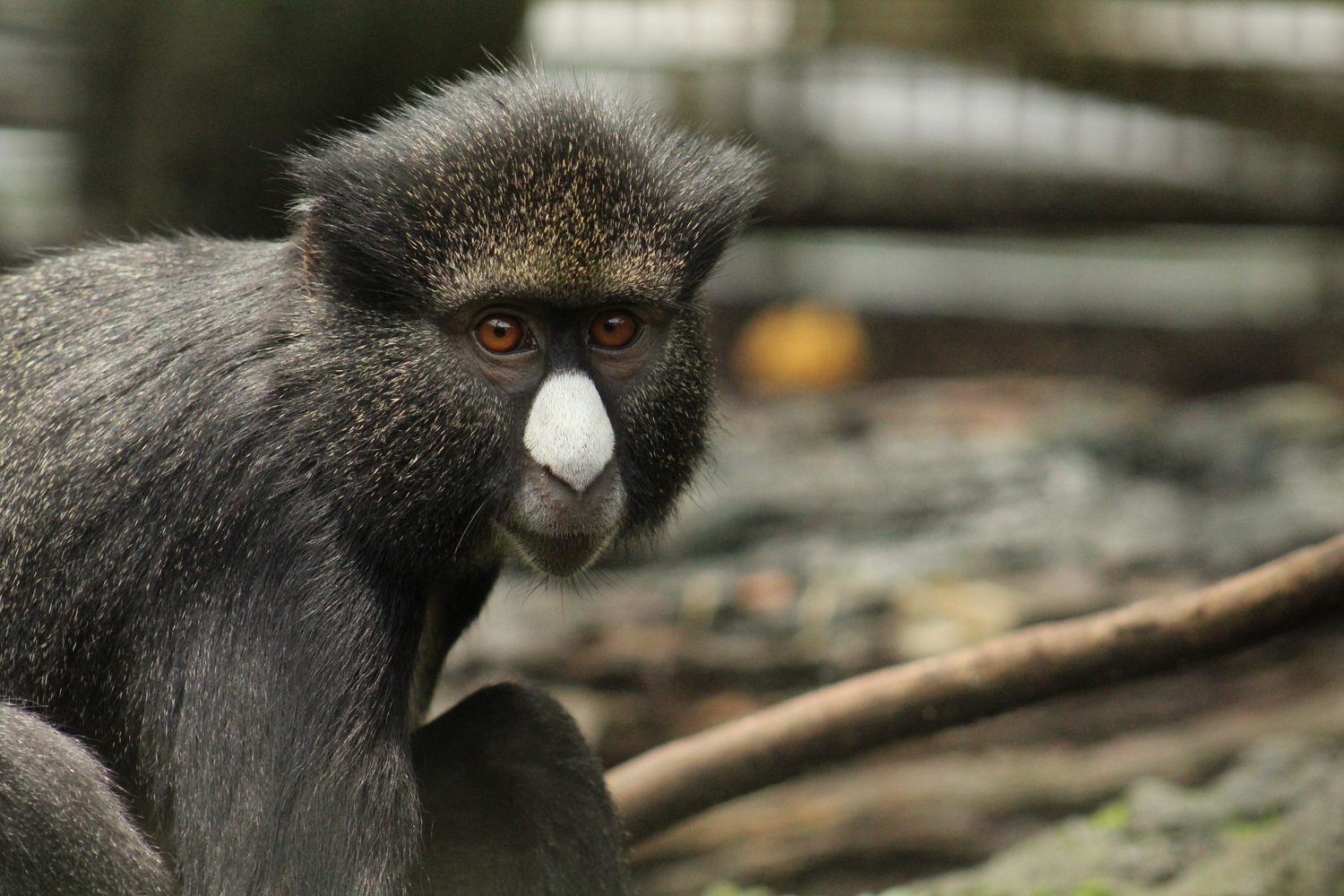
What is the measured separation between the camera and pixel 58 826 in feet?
13.2

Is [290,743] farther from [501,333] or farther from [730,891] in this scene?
[730,891]

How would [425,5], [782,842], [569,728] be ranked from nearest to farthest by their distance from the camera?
[569,728], [782,842], [425,5]

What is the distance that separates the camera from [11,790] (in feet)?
13.0

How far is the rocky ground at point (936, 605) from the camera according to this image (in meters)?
7.77

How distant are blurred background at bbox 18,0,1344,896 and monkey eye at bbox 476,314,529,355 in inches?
40.2

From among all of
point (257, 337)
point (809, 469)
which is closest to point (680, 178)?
point (257, 337)

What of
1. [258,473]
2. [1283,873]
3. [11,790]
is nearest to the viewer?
[11,790]

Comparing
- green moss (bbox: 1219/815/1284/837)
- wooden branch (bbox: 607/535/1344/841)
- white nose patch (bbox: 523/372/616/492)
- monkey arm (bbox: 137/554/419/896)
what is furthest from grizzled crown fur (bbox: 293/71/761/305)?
green moss (bbox: 1219/815/1284/837)

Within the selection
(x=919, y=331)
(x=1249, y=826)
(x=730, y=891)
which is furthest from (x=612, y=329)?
(x=919, y=331)

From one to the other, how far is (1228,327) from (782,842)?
7837mm

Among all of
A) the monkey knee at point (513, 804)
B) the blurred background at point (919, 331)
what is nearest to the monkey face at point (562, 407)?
the monkey knee at point (513, 804)

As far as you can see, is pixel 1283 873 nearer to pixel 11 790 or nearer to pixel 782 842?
pixel 782 842

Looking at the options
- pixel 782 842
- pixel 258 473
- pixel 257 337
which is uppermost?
pixel 257 337

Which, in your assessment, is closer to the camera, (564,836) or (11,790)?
(11,790)
